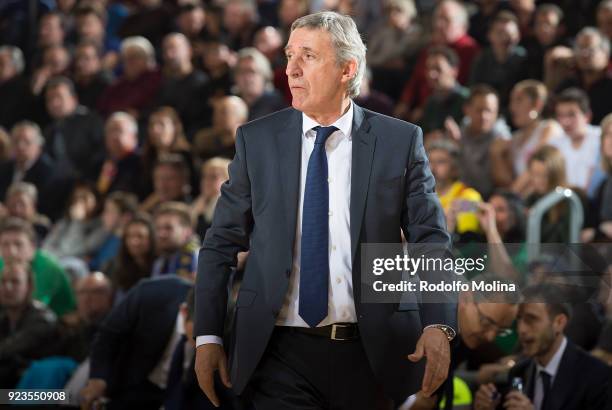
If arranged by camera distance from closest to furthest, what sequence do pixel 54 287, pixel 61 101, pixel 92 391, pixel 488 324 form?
1. pixel 488 324
2. pixel 92 391
3. pixel 54 287
4. pixel 61 101

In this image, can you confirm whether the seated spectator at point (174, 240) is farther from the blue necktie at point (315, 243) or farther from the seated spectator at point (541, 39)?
the blue necktie at point (315, 243)

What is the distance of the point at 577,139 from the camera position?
24.4 feet

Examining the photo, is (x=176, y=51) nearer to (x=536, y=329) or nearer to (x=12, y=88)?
(x=12, y=88)

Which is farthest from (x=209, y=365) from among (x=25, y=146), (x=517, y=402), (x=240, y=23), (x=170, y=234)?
(x=240, y=23)

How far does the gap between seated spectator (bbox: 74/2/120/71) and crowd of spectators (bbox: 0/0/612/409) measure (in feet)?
0.07

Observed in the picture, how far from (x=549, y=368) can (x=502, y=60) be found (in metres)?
4.67

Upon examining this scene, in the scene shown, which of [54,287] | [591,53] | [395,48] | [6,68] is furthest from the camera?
[6,68]

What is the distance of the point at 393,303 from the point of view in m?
3.36

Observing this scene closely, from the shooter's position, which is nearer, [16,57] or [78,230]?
[78,230]

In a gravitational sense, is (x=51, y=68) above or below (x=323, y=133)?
above

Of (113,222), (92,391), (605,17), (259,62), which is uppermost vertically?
(605,17)

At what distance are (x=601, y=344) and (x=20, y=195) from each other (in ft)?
16.9

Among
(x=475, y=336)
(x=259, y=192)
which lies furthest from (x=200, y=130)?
(x=259, y=192)

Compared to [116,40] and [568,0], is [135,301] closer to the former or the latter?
[568,0]
